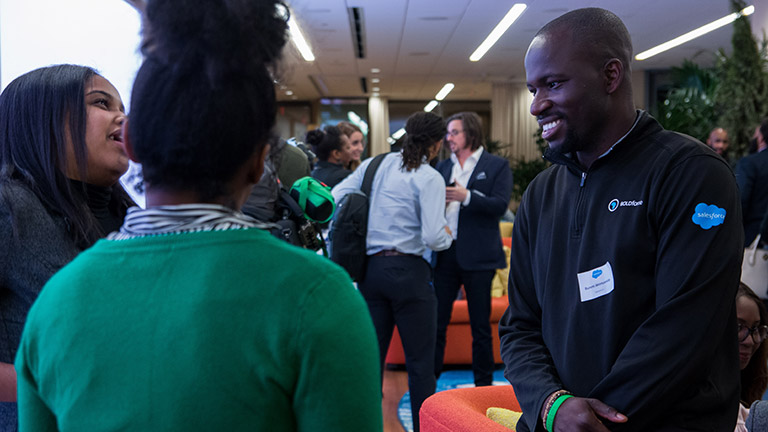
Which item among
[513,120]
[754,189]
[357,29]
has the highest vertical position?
[357,29]

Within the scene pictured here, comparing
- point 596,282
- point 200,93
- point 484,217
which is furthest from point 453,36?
point 200,93

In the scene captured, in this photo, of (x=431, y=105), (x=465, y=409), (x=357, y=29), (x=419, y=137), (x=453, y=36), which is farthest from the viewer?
(x=431, y=105)

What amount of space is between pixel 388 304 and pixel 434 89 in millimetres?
13225

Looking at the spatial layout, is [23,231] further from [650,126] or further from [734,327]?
[734,327]

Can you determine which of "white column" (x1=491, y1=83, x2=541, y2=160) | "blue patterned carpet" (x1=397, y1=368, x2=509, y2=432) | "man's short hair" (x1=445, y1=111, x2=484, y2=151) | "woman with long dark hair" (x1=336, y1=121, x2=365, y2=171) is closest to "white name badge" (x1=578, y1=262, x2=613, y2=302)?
"blue patterned carpet" (x1=397, y1=368, x2=509, y2=432)

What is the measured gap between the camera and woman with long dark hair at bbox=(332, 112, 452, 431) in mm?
3068

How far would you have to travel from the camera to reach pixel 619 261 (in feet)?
4.26

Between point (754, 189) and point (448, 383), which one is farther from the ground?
point (754, 189)

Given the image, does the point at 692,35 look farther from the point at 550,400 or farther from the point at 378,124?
the point at 550,400

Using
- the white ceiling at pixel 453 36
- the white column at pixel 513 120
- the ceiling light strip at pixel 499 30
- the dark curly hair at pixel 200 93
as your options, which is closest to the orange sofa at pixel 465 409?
the dark curly hair at pixel 200 93

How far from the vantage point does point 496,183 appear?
12.9 feet

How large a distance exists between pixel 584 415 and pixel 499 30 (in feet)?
29.8

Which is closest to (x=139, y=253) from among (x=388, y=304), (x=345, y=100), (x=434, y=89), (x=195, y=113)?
(x=195, y=113)

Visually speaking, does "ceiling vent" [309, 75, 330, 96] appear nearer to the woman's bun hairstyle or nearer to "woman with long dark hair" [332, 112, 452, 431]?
the woman's bun hairstyle
